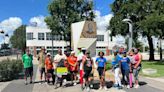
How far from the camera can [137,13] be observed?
4481 cm

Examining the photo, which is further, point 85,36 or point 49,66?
point 85,36

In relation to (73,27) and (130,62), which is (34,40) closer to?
(73,27)

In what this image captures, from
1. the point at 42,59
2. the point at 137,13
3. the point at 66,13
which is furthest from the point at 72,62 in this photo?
the point at 66,13

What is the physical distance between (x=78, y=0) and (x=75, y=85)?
3290cm

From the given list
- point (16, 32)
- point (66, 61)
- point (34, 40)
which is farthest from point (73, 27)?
point (16, 32)

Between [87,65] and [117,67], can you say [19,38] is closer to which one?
[117,67]

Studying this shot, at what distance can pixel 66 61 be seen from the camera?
609 inches

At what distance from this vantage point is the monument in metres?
19.8

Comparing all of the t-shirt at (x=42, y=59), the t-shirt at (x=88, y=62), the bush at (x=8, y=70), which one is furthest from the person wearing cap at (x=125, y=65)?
the bush at (x=8, y=70)

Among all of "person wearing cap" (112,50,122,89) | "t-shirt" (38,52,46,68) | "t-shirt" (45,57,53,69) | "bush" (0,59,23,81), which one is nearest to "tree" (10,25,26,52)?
"bush" (0,59,23,81)

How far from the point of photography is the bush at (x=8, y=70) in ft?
63.6

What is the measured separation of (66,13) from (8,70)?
29336mm

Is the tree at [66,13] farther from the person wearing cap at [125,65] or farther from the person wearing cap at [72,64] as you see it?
the person wearing cap at [125,65]

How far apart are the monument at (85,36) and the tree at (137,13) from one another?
59.1 feet
